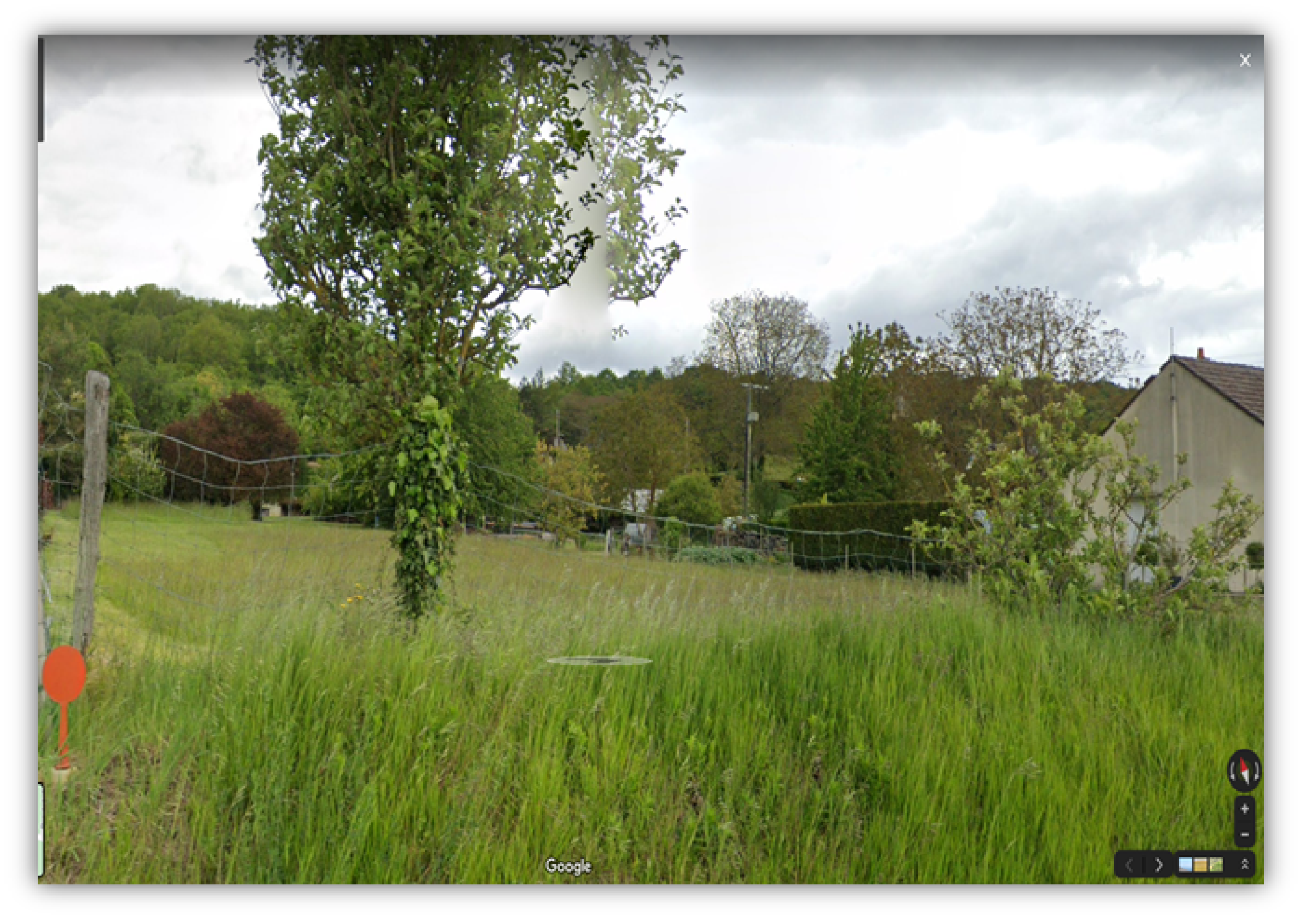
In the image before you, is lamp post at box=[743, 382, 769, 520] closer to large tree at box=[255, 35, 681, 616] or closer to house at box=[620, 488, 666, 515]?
house at box=[620, 488, 666, 515]

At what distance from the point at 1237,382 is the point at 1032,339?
2.92 ft

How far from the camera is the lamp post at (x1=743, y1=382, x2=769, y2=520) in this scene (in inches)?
141

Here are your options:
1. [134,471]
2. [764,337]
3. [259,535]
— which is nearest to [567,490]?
[764,337]

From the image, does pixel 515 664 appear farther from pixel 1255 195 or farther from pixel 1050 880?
pixel 1255 195

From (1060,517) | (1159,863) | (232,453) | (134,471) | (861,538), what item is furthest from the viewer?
(1060,517)

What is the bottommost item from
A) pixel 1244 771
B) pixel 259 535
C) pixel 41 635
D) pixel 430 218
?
pixel 1244 771

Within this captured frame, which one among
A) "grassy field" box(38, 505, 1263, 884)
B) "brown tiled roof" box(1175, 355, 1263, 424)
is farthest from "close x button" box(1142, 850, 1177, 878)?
"brown tiled roof" box(1175, 355, 1263, 424)

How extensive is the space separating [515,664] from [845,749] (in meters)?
1.31

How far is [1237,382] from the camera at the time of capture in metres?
3.21

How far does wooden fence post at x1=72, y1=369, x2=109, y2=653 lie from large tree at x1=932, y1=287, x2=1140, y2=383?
3.61 meters

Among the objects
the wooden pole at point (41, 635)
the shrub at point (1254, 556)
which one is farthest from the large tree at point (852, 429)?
the wooden pole at point (41, 635)

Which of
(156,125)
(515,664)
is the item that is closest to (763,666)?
(515,664)

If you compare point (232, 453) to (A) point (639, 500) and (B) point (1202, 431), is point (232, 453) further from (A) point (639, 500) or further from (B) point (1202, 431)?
(B) point (1202, 431)

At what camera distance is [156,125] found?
123 inches
